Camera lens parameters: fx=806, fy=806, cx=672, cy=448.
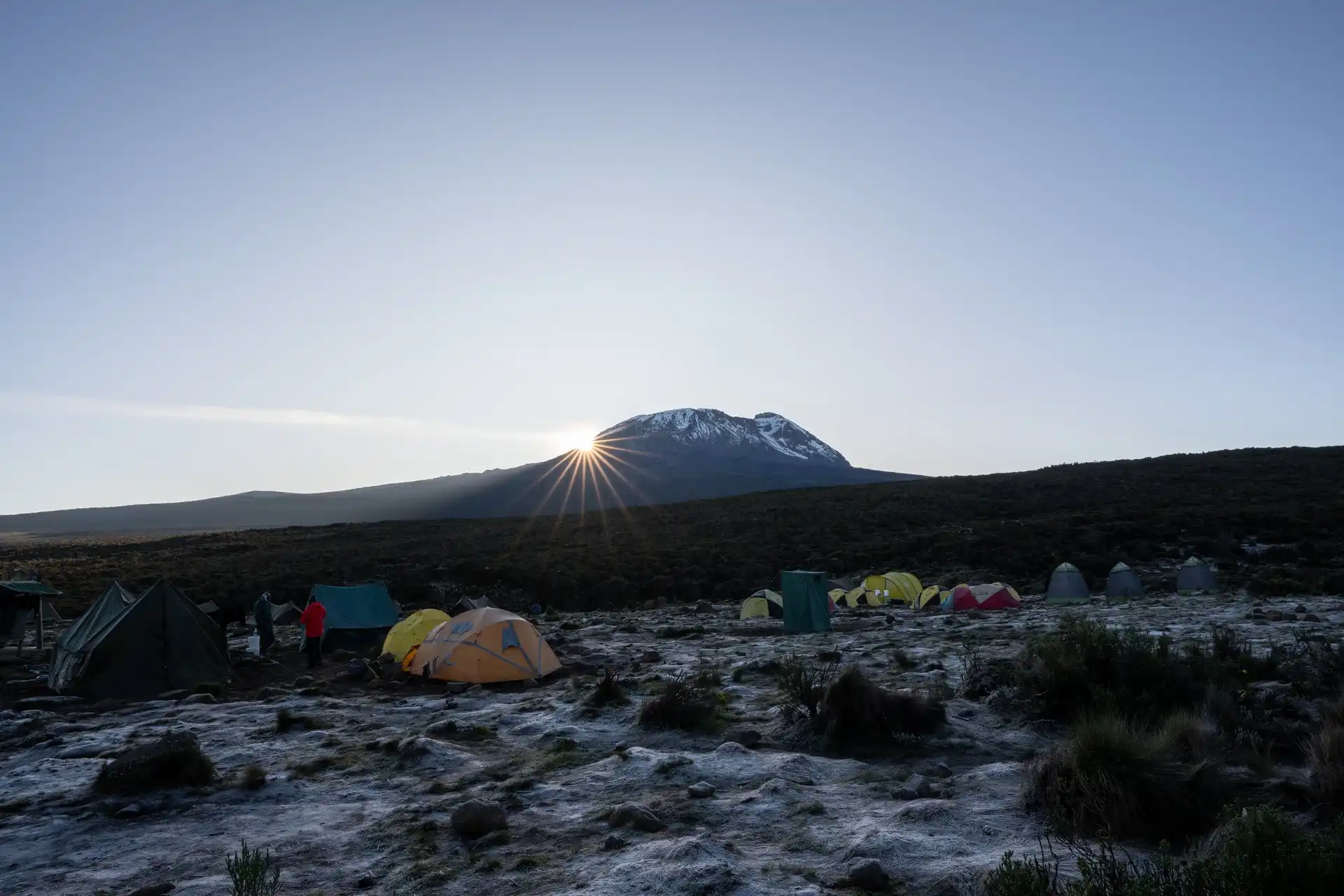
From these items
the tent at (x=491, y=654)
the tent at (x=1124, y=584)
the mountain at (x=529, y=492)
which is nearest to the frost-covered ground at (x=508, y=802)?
the tent at (x=491, y=654)

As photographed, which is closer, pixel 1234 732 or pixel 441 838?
pixel 441 838

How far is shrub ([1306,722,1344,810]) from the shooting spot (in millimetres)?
5676

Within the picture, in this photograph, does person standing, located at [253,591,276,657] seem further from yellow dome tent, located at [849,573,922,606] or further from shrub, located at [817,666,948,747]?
yellow dome tent, located at [849,573,922,606]

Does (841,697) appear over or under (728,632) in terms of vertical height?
over

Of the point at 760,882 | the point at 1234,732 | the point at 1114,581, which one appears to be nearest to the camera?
the point at 760,882

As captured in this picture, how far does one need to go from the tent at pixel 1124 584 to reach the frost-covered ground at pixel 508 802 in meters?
15.4

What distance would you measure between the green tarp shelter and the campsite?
3.75 m

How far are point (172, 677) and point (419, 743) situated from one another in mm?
7807

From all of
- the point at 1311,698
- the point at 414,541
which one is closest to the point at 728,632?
the point at 1311,698

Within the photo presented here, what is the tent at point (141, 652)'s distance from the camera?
1349cm

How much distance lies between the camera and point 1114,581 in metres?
25.2

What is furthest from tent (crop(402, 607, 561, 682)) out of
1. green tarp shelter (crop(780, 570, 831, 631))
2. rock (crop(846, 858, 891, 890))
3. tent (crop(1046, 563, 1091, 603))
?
tent (crop(1046, 563, 1091, 603))

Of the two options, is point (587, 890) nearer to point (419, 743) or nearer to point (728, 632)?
point (419, 743)

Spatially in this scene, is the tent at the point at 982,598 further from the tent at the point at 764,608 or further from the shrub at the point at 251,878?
the shrub at the point at 251,878
